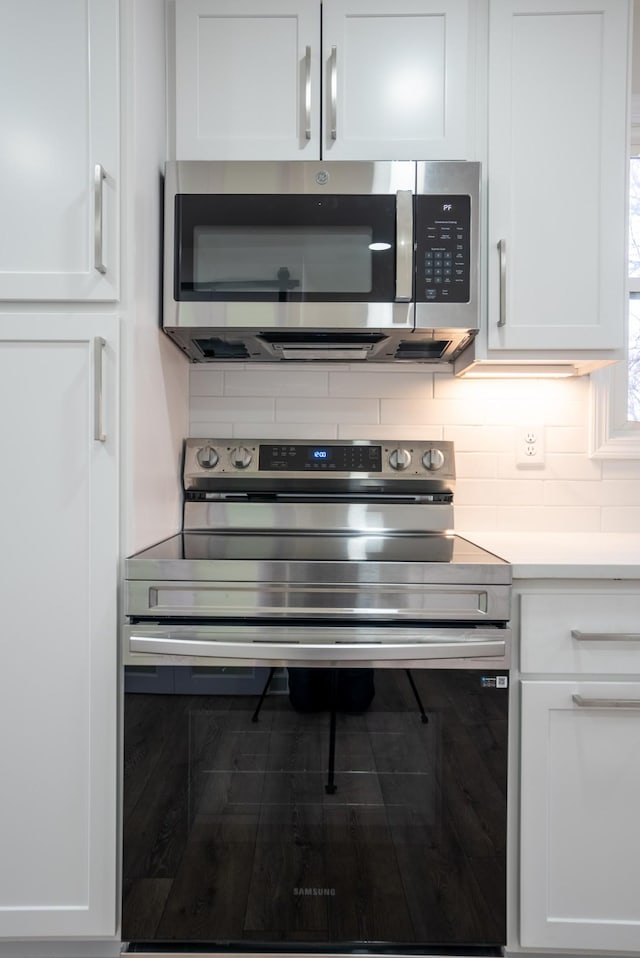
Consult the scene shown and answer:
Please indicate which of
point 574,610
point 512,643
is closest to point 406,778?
point 512,643

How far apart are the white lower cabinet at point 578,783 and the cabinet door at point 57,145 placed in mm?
1198

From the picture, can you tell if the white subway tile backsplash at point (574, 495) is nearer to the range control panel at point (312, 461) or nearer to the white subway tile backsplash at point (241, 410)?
the range control panel at point (312, 461)

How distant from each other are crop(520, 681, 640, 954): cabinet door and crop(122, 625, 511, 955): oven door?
0.25 feet

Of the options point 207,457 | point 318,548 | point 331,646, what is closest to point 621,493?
point 318,548

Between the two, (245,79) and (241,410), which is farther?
(241,410)

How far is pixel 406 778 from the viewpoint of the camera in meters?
1.23

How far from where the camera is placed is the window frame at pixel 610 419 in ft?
6.03

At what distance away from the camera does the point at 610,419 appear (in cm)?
184

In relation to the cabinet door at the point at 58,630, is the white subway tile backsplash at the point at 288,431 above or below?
above

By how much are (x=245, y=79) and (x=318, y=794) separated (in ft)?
5.55

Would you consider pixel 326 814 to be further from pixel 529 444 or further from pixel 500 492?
pixel 529 444

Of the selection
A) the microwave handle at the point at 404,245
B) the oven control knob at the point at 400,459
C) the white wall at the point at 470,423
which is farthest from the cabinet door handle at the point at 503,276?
the oven control knob at the point at 400,459

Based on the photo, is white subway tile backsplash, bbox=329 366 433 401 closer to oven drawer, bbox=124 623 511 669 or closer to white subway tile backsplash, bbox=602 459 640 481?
white subway tile backsplash, bbox=602 459 640 481

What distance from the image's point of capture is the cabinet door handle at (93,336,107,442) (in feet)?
4.11
